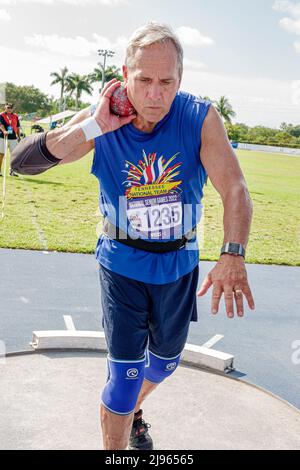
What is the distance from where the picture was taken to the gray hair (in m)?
2.48

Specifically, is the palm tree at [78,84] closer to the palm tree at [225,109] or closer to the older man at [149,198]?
the palm tree at [225,109]

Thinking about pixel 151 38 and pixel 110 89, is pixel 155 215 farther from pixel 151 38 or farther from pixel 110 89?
pixel 151 38

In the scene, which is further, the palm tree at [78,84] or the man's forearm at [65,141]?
the palm tree at [78,84]

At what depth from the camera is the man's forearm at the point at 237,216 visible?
2.52m

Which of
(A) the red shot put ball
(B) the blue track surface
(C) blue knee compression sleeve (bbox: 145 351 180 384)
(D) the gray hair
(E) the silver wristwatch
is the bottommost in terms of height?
(B) the blue track surface

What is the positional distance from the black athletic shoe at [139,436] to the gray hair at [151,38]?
6.52 feet

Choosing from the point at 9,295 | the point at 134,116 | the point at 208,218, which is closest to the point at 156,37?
the point at 134,116

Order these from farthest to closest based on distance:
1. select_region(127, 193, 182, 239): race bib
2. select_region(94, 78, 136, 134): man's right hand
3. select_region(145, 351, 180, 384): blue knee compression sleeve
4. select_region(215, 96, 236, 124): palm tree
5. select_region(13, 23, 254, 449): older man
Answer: select_region(215, 96, 236, 124): palm tree, select_region(145, 351, 180, 384): blue knee compression sleeve, select_region(127, 193, 182, 239): race bib, select_region(94, 78, 136, 134): man's right hand, select_region(13, 23, 254, 449): older man

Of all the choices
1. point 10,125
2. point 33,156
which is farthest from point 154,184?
point 10,125

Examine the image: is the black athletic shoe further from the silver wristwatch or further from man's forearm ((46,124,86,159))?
man's forearm ((46,124,86,159))

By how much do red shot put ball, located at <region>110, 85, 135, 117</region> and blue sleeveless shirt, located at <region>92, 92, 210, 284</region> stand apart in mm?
88

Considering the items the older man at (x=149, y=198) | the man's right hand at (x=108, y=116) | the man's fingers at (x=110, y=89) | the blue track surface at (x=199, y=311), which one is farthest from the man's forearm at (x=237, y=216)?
the blue track surface at (x=199, y=311)

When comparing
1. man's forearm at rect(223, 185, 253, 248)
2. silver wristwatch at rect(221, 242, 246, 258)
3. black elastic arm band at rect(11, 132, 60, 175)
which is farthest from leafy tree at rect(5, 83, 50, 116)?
silver wristwatch at rect(221, 242, 246, 258)

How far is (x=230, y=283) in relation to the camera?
7.93 ft
